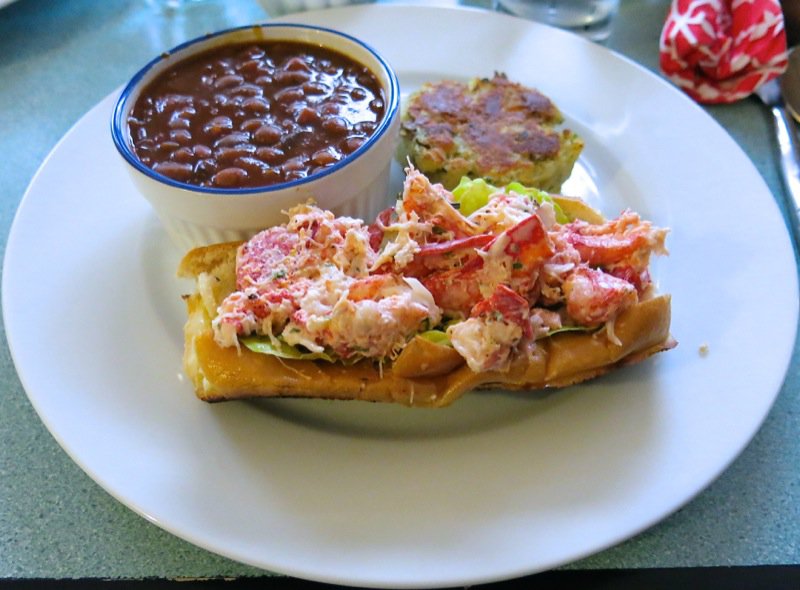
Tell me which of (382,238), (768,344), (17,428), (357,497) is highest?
(382,238)

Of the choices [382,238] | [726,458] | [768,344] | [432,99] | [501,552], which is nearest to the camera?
[501,552]

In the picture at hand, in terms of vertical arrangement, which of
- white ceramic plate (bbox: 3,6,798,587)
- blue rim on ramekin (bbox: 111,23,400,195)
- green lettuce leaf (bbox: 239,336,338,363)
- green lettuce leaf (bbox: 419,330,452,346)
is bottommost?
white ceramic plate (bbox: 3,6,798,587)

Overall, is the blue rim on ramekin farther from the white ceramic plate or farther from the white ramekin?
the white ceramic plate

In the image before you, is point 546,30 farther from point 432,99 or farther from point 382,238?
point 382,238

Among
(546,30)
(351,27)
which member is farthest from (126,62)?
(546,30)

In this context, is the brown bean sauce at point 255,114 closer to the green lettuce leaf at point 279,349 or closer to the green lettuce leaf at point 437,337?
the green lettuce leaf at point 279,349

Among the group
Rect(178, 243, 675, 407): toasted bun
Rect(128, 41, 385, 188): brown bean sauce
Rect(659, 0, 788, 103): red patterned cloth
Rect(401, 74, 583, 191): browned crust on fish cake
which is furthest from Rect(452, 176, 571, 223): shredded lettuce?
Rect(659, 0, 788, 103): red patterned cloth

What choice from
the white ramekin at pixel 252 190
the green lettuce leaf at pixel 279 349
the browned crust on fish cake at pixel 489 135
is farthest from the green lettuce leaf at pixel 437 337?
the browned crust on fish cake at pixel 489 135
